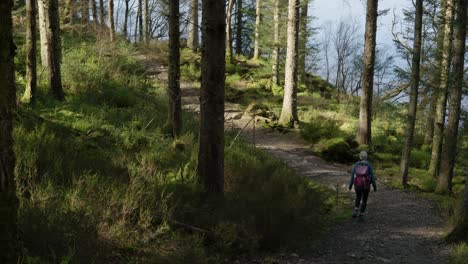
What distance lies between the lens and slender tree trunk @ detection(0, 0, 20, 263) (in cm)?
272

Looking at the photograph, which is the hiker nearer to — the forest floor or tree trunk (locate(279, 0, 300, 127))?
the forest floor

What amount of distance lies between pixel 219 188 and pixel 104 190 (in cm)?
211

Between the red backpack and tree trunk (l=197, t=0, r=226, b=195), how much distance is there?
3.71 metres

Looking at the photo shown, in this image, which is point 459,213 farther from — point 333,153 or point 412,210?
point 333,153

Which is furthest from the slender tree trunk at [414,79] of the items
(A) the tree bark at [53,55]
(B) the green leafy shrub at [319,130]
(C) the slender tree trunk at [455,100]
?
(A) the tree bark at [53,55]

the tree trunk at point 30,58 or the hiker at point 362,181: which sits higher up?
the tree trunk at point 30,58

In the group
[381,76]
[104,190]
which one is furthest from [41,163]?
[381,76]

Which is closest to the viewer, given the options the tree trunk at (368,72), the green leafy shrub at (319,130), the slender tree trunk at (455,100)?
the slender tree trunk at (455,100)

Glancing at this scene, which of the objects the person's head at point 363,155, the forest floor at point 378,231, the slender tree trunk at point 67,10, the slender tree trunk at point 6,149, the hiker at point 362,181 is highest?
the slender tree trunk at point 67,10

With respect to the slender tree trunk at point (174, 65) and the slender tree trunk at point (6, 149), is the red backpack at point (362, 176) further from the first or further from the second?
the slender tree trunk at point (6, 149)

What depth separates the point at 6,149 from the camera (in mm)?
2748

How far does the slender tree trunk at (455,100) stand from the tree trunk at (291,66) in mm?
6406

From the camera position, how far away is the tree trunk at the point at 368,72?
1523 cm

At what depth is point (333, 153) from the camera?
14711 mm
